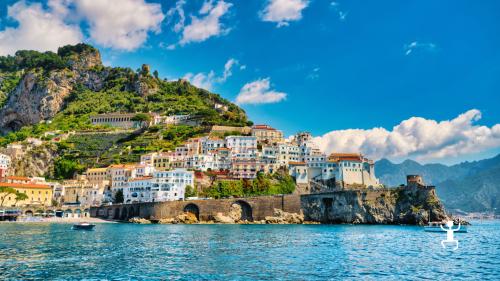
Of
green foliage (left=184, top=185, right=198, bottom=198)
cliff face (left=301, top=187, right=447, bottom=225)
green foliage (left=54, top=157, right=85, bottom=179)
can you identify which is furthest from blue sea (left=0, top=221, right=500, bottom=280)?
green foliage (left=54, top=157, right=85, bottom=179)

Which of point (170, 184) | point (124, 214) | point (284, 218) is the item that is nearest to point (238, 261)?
point (284, 218)

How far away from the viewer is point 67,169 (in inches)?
3848

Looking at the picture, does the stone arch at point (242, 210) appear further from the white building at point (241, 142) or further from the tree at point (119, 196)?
the tree at point (119, 196)

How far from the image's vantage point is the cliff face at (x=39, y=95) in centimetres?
13488

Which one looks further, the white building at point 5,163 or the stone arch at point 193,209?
the white building at point 5,163

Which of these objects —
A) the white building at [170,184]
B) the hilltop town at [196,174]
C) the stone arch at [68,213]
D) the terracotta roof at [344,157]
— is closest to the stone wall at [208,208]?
the hilltop town at [196,174]

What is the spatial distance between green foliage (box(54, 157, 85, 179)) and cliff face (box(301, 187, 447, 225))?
50.9 m

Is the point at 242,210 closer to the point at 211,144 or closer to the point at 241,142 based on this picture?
the point at 241,142

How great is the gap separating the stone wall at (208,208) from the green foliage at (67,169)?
71.2 ft

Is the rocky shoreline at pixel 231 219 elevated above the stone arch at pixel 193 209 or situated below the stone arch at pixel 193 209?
below

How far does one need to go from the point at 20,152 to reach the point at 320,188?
6810 centimetres

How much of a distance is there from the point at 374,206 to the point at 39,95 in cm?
10769

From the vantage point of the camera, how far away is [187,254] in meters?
31.5

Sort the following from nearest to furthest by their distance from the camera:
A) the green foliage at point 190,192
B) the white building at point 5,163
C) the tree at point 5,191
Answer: the green foliage at point 190,192, the tree at point 5,191, the white building at point 5,163
